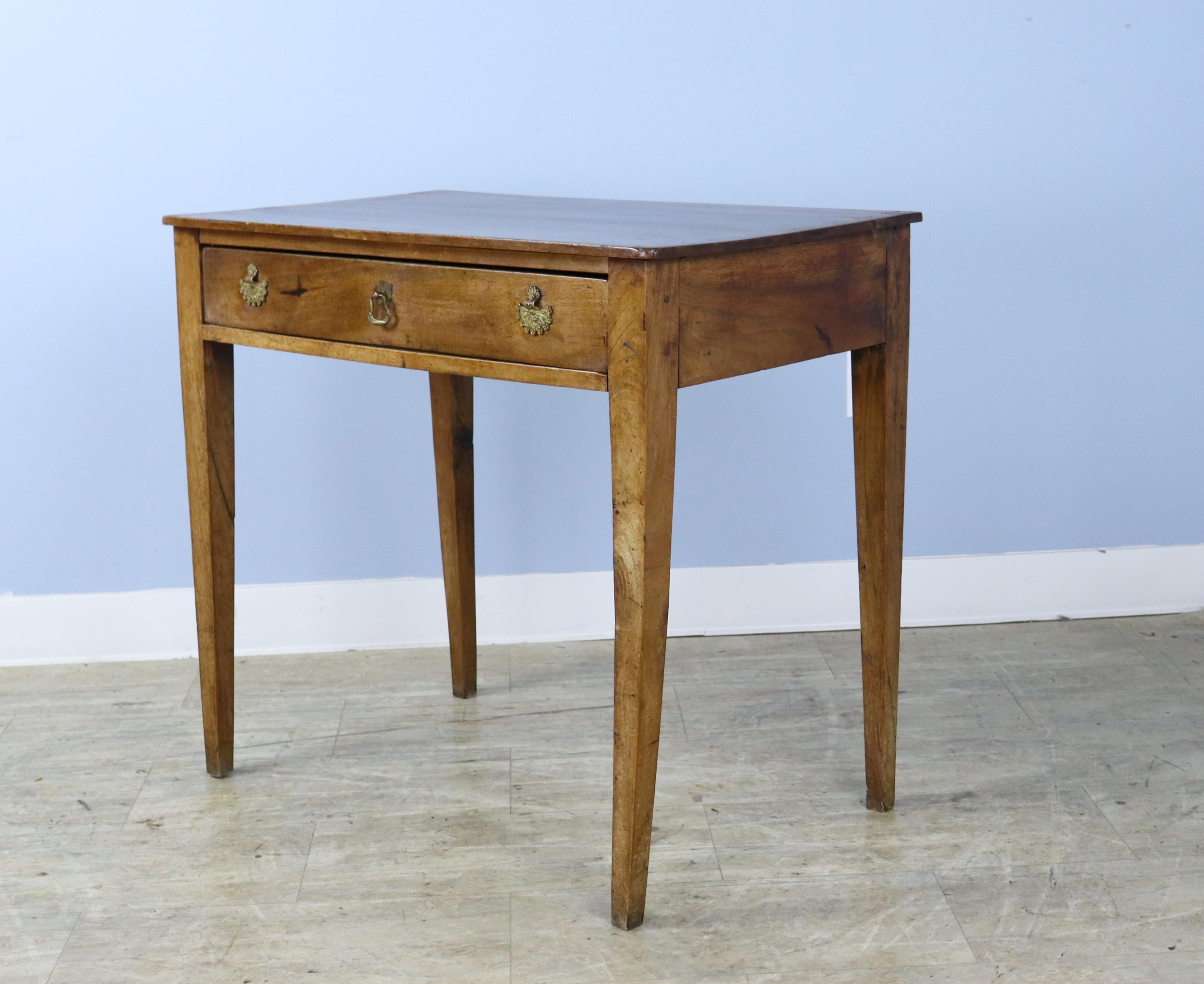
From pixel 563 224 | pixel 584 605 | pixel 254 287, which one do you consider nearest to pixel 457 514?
pixel 584 605

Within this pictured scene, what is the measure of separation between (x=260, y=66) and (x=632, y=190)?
0.66 m

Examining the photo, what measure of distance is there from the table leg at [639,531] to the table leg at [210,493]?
68cm

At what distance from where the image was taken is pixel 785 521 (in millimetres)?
2523

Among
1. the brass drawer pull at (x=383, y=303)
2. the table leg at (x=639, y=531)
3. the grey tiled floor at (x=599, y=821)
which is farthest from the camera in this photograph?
the brass drawer pull at (x=383, y=303)

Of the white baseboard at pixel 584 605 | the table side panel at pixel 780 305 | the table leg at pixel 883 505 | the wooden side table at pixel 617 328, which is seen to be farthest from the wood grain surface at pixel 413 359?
the white baseboard at pixel 584 605

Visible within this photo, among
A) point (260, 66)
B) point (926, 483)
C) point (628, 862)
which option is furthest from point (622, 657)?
point (260, 66)

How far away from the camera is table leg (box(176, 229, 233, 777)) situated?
182cm

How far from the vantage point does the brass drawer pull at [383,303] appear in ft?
5.20

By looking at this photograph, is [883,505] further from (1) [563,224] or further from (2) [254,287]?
(2) [254,287]

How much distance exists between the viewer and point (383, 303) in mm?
1589

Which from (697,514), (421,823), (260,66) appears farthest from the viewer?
(697,514)

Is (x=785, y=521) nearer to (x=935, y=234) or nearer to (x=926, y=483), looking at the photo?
(x=926, y=483)

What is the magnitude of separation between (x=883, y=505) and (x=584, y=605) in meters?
0.91

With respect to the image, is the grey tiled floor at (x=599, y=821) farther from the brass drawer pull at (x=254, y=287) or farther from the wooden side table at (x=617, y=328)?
the brass drawer pull at (x=254, y=287)
